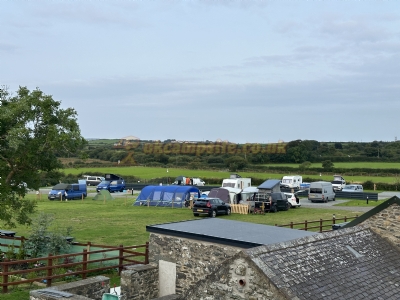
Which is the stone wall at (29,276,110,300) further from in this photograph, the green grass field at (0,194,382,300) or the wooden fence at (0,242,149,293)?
the green grass field at (0,194,382,300)

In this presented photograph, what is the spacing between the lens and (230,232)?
11.2 m

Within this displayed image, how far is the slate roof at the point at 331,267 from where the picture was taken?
22.9 feet

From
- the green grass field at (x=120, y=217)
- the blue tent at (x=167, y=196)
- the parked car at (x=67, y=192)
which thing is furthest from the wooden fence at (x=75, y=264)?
the parked car at (x=67, y=192)

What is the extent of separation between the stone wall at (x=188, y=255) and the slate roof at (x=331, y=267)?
7.68 feet

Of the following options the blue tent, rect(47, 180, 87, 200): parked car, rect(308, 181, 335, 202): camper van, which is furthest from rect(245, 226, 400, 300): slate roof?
rect(47, 180, 87, 200): parked car

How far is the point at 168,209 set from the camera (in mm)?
33906

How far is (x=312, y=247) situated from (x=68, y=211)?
25.9 meters

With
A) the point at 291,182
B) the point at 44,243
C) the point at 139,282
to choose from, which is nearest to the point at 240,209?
the point at 44,243

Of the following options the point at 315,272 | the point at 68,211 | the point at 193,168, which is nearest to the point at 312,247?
the point at 315,272

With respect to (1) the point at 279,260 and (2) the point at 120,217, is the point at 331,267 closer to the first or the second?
(1) the point at 279,260

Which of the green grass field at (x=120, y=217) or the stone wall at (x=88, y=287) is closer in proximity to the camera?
the stone wall at (x=88, y=287)

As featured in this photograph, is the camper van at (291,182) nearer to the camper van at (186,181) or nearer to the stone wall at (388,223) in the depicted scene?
the camper van at (186,181)

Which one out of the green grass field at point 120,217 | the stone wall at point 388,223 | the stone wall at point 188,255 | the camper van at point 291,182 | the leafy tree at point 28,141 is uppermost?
the leafy tree at point 28,141

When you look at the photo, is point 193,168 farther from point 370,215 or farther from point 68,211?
point 370,215
